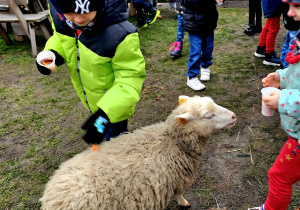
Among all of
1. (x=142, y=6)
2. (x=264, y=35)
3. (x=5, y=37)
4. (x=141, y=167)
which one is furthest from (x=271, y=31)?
(x=5, y=37)

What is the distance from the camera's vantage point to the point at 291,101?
1.51 meters

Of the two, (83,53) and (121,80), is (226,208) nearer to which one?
(121,80)

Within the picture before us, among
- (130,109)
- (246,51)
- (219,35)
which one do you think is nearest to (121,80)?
(130,109)

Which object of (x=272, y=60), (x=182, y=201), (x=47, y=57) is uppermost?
(x=47, y=57)

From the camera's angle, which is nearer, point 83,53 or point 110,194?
point 110,194

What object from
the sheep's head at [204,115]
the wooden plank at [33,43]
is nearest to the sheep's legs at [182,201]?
the sheep's head at [204,115]

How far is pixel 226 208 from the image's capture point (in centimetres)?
238

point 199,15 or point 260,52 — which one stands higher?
point 199,15

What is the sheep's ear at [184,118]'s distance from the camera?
206cm

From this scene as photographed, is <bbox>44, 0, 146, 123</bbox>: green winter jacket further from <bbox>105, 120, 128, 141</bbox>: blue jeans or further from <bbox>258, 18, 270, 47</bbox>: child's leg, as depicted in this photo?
<bbox>258, 18, 270, 47</bbox>: child's leg

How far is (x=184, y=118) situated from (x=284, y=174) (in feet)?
2.74

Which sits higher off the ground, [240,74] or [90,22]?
[90,22]

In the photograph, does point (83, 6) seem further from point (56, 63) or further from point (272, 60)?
point (272, 60)

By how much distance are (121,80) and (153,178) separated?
79 centimetres
